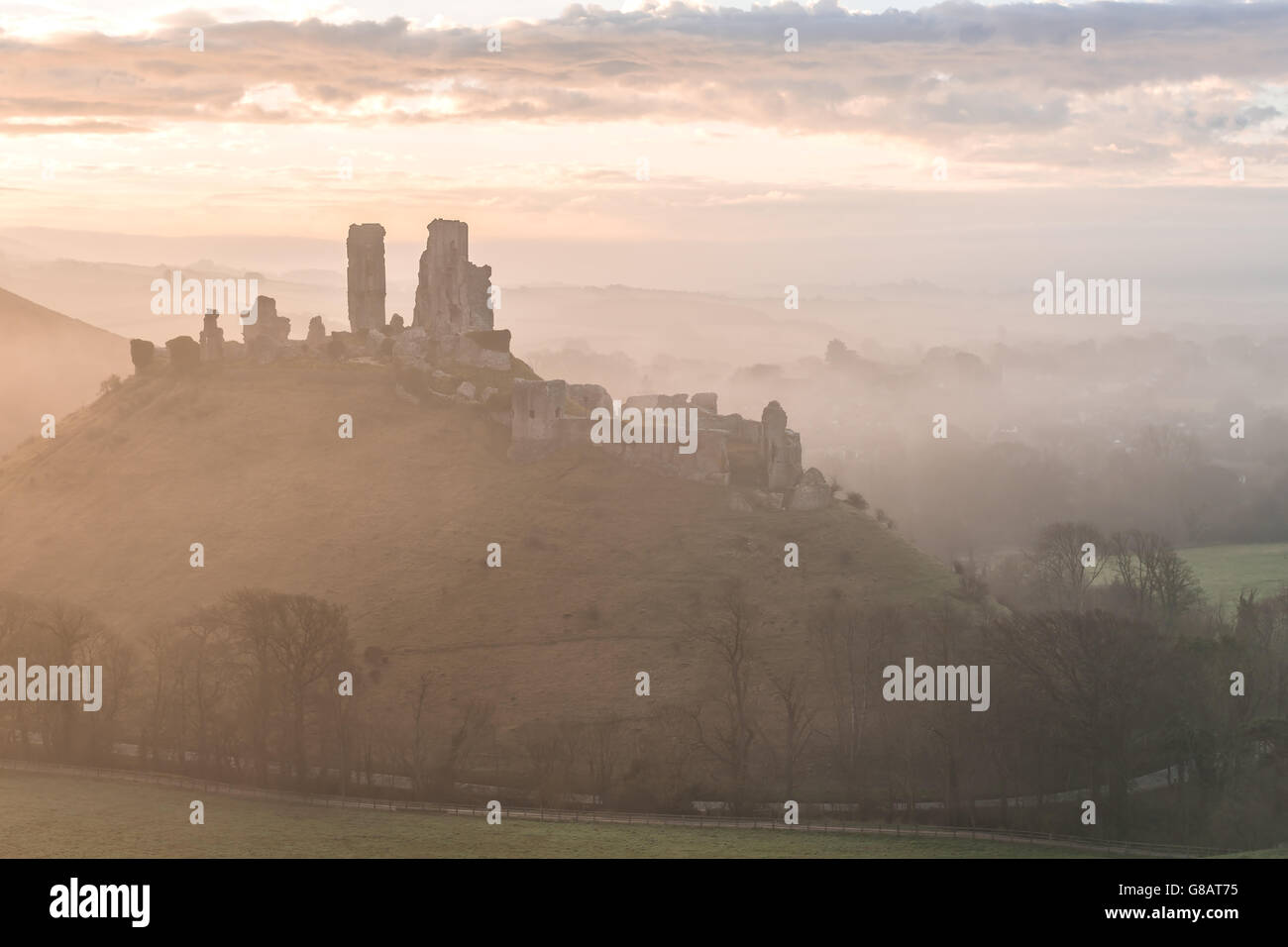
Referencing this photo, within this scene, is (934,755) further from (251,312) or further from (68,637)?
(251,312)

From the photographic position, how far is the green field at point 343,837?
64.8 m

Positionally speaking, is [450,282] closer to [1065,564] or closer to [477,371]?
[477,371]

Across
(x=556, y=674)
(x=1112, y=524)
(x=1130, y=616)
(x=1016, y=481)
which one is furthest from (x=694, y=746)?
(x=1016, y=481)

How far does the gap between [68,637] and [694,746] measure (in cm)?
3496

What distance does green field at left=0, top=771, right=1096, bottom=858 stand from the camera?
64.8m

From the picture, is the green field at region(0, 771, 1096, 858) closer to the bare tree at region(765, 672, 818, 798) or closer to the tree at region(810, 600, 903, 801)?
the bare tree at region(765, 672, 818, 798)

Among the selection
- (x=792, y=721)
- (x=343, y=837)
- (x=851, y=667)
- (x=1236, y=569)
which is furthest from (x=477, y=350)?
(x=1236, y=569)

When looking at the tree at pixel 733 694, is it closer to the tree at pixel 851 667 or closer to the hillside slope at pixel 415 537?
the hillside slope at pixel 415 537

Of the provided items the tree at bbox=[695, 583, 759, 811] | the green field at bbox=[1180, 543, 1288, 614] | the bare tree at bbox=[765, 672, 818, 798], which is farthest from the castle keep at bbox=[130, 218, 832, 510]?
the green field at bbox=[1180, 543, 1288, 614]

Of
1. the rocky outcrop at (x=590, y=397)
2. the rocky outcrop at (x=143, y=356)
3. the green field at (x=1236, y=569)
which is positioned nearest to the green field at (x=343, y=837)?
the green field at (x=1236, y=569)

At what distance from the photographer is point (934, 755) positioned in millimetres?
79875

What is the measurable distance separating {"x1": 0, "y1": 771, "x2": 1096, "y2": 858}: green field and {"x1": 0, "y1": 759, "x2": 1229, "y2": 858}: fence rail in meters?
1.08
